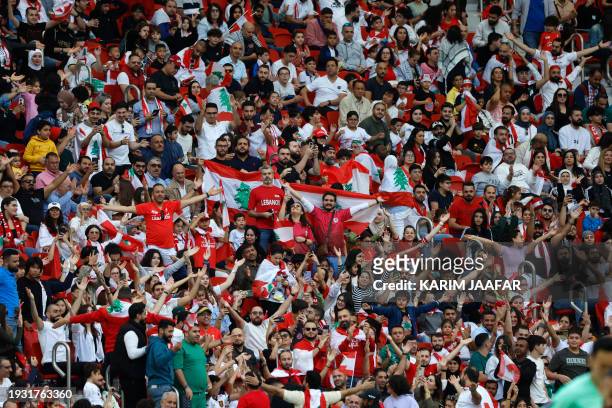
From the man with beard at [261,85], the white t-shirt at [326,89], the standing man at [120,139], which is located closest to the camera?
the standing man at [120,139]

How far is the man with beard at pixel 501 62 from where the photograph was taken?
81.6ft

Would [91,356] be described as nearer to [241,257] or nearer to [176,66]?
[241,257]

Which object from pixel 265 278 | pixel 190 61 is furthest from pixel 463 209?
pixel 190 61

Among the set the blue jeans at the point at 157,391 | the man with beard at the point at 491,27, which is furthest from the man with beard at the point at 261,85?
the blue jeans at the point at 157,391

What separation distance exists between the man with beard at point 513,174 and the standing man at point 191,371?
7851 mm

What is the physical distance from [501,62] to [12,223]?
407 inches

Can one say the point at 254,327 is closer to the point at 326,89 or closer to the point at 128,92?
the point at 128,92

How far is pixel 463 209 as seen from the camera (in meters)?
20.6

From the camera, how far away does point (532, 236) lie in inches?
806

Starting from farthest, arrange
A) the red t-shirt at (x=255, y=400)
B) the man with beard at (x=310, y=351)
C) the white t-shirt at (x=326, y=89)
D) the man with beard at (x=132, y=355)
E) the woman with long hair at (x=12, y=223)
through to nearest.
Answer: the white t-shirt at (x=326, y=89), the woman with long hair at (x=12, y=223), the man with beard at (x=310, y=351), the man with beard at (x=132, y=355), the red t-shirt at (x=255, y=400)

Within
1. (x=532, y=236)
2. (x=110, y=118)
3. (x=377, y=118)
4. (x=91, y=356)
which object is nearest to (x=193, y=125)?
(x=110, y=118)

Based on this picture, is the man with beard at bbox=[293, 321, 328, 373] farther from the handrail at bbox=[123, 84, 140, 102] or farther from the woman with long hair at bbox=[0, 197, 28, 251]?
the handrail at bbox=[123, 84, 140, 102]

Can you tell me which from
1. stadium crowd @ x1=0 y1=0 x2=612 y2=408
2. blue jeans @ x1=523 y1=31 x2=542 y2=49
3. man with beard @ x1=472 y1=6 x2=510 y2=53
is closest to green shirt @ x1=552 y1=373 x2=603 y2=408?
stadium crowd @ x1=0 y1=0 x2=612 y2=408

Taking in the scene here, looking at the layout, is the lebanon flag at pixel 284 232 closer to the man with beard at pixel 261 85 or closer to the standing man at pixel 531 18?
the man with beard at pixel 261 85
